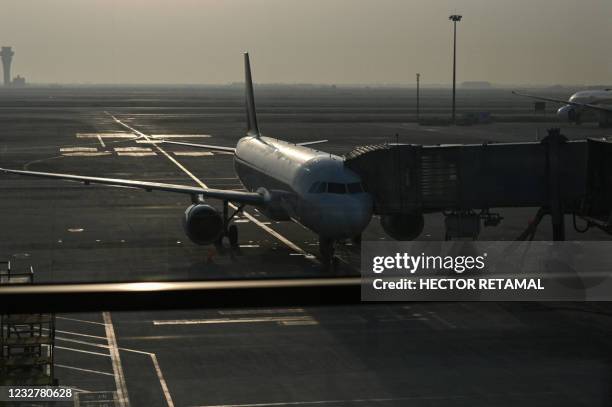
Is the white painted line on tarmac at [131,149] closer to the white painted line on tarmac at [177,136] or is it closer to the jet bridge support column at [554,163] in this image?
the white painted line on tarmac at [177,136]

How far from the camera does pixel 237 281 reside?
5.20 meters

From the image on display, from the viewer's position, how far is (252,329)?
922 inches

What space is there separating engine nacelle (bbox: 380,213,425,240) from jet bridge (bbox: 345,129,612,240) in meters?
1.64

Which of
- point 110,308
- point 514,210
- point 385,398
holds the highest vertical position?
point 110,308

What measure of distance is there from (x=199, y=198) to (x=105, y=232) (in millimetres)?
5975

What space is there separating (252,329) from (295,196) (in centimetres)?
1564

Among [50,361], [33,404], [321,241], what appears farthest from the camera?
[321,241]

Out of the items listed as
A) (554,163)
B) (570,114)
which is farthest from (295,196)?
(570,114)

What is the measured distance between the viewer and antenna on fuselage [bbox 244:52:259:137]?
5906 centimetres

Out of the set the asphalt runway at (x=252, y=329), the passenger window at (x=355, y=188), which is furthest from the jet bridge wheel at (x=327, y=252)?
the passenger window at (x=355, y=188)

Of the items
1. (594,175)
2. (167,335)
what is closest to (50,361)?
(167,335)

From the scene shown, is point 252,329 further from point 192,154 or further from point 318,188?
point 192,154

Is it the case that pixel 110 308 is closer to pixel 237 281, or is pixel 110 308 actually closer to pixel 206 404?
pixel 237 281

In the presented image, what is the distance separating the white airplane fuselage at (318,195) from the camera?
3641 centimetres
